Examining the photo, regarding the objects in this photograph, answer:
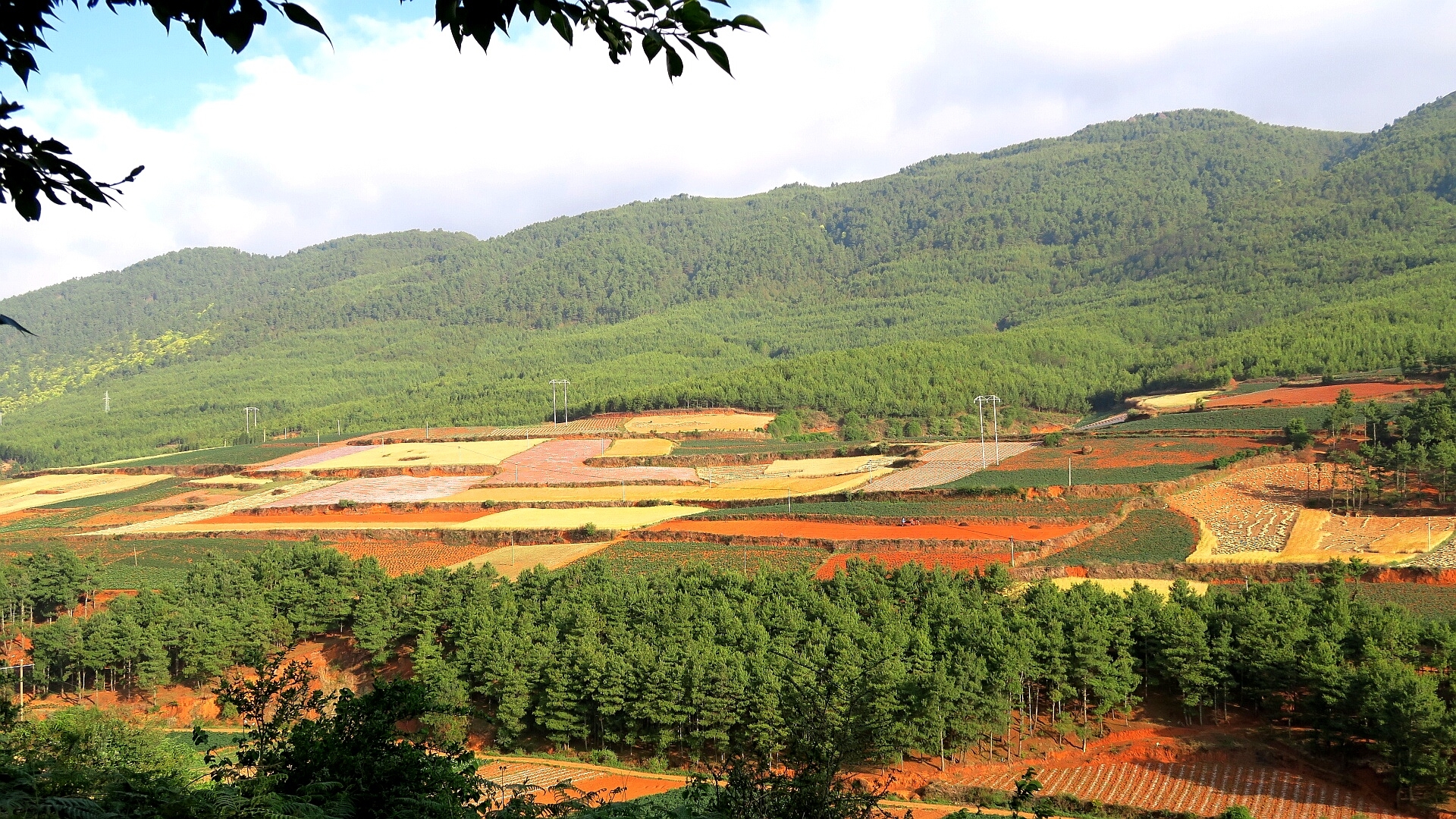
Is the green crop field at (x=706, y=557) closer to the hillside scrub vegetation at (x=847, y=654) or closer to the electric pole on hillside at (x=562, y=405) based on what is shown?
the hillside scrub vegetation at (x=847, y=654)

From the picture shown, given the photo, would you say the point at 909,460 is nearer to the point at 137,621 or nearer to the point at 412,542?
the point at 412,542

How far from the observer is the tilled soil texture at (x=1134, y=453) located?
6506 centimetres

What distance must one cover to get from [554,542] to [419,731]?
1823 inches

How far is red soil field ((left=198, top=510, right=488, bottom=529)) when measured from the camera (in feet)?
207

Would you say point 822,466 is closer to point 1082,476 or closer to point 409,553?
point 1082,476

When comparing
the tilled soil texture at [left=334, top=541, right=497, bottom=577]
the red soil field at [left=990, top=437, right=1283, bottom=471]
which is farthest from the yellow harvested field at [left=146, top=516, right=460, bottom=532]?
the red soil field at [left=990, top=437, right=1283, bottom=471]

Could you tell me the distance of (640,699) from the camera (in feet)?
101

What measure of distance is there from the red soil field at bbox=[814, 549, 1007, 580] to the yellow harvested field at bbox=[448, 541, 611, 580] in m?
12.0

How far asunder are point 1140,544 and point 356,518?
147ft

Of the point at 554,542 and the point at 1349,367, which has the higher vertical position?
the point at 1349,367

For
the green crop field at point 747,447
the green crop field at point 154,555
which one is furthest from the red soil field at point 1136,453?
the green crop field at point 154,555

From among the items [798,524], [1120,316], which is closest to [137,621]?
[798,524]

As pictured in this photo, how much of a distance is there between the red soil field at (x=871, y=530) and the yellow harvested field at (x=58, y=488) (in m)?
52.6

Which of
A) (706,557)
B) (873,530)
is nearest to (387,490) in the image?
(706,557)
